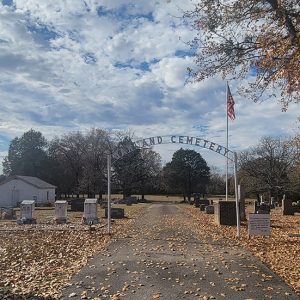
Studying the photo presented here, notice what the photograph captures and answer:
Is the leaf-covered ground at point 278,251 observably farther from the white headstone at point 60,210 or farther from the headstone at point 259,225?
the white headstone at point 60,210

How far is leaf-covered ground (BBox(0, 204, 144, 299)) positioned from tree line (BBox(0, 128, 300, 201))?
3853 centimetres

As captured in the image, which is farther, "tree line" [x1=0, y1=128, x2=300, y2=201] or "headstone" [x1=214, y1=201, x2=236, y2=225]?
"tree line" [x1=0, y1=128, x2=300, y2=201]

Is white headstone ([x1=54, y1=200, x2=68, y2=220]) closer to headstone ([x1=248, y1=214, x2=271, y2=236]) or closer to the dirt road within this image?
the dirt road

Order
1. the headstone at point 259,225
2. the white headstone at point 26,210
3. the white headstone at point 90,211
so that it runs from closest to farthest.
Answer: the headstone at point 259,225 < the white headstone at point 90,211 < the white headstone at point 26,210

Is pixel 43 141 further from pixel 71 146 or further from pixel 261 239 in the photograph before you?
pixel 261 239

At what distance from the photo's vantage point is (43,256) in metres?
13.1

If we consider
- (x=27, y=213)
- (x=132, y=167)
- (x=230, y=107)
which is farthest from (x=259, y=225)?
(x=132, y=167)

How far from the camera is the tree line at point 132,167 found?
67375 mm

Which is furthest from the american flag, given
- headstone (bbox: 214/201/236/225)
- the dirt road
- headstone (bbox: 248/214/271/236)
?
the dirt road

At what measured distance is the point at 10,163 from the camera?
323 ft

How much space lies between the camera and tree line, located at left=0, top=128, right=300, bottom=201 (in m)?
67.4

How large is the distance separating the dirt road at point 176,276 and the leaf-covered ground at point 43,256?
0.47 meters

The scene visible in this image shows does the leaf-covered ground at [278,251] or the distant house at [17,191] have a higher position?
the distant house at [17,191]

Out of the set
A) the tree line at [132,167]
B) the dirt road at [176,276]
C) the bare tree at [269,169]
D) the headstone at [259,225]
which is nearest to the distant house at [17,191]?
the tree line at [132,167]
